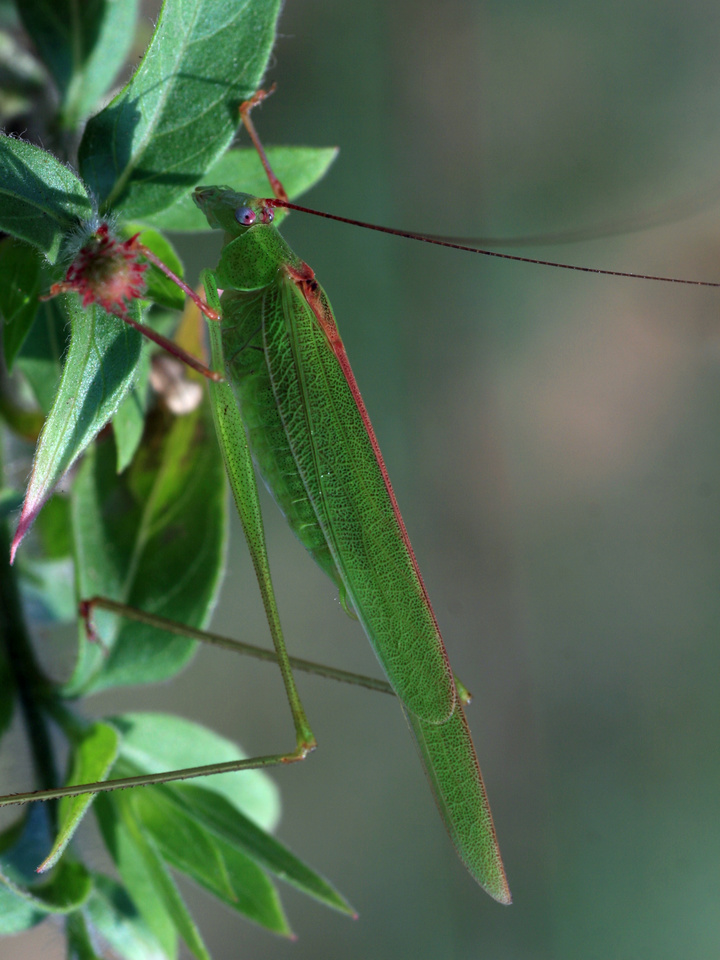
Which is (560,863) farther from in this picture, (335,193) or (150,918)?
(335,193)

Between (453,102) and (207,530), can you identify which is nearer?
(207,530)

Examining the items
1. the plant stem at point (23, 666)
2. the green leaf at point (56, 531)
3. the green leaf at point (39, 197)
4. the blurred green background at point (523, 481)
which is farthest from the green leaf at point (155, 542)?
the blurred green background at point (523, 481)

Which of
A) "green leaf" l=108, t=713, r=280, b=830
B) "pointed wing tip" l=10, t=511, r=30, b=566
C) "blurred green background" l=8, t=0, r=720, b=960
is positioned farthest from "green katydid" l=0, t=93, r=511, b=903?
"blurred green background" l=8, t=0, r=720, b=960

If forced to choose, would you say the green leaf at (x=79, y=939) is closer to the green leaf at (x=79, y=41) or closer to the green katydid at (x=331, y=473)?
the green katydid at (x=331, y=473)

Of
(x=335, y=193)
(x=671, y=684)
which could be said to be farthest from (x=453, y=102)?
(x=671, y=684)

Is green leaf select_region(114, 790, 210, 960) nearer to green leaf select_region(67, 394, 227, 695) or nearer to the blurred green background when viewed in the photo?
green leaf select_region(67, 394, 227, 695)

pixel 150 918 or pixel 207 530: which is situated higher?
pixel 207 530

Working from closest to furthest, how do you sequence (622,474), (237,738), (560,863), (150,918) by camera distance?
(150,918)
(237,738)
(560,863)
(622,474)

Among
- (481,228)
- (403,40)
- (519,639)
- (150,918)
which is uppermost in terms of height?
(403,40)
